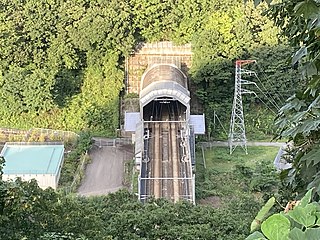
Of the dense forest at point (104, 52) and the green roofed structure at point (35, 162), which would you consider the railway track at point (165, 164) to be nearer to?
the dense forest at point (104, 52)

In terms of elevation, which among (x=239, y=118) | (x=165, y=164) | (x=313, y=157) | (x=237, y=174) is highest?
(x=239, y=118)

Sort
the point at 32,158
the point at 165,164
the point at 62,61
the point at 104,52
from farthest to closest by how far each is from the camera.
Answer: the point at 104,52 → the point at 62,61 → the point at 32,158 → the point at 165,164

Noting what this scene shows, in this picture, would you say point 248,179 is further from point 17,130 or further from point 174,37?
point 17,130

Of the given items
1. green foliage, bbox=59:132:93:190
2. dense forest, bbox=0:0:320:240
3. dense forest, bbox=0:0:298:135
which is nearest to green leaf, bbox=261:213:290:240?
green foliage, bbox=59:132:93:190

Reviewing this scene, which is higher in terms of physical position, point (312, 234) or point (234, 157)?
point (234, 157)

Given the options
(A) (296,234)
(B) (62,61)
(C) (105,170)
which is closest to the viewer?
(A) (296,234)

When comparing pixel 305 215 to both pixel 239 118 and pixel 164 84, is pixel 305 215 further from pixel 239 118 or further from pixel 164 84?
pixel 239 118

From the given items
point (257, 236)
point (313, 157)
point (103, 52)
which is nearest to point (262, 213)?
point (257, 236)
